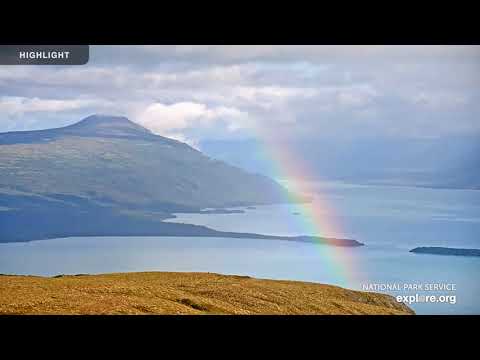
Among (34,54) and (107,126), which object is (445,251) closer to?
(107,126)

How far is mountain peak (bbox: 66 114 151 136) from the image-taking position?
2761 cm

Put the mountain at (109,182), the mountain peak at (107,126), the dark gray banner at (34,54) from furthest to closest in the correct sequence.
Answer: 1. the mountain at (109,182)
2. the mountain peak at (107,126)
3. the dark gray banner at (34,54)

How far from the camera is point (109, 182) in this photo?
29.9 m

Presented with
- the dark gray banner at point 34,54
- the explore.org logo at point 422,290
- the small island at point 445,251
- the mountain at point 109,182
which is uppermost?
the dark gray banner at point 34,54

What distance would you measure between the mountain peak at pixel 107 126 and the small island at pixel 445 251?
12.1 meters

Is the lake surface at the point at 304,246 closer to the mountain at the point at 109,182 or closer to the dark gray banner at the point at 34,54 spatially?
the mountain at the point at 109,182

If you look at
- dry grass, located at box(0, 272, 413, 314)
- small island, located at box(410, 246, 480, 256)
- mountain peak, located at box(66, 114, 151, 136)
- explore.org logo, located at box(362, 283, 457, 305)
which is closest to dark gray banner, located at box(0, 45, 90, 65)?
mountain peak, located at box(66, 114, 151, 136)

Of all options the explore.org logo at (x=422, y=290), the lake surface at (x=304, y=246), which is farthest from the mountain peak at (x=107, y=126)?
the explore.org logo at (x=422, y=290)

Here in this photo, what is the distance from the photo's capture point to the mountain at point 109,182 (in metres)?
28.3

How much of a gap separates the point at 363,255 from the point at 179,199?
818 cm

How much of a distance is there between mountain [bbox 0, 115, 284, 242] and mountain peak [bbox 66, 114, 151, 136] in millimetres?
43

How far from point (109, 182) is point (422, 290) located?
1461 cm

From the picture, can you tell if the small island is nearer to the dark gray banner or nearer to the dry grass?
the dry grass
